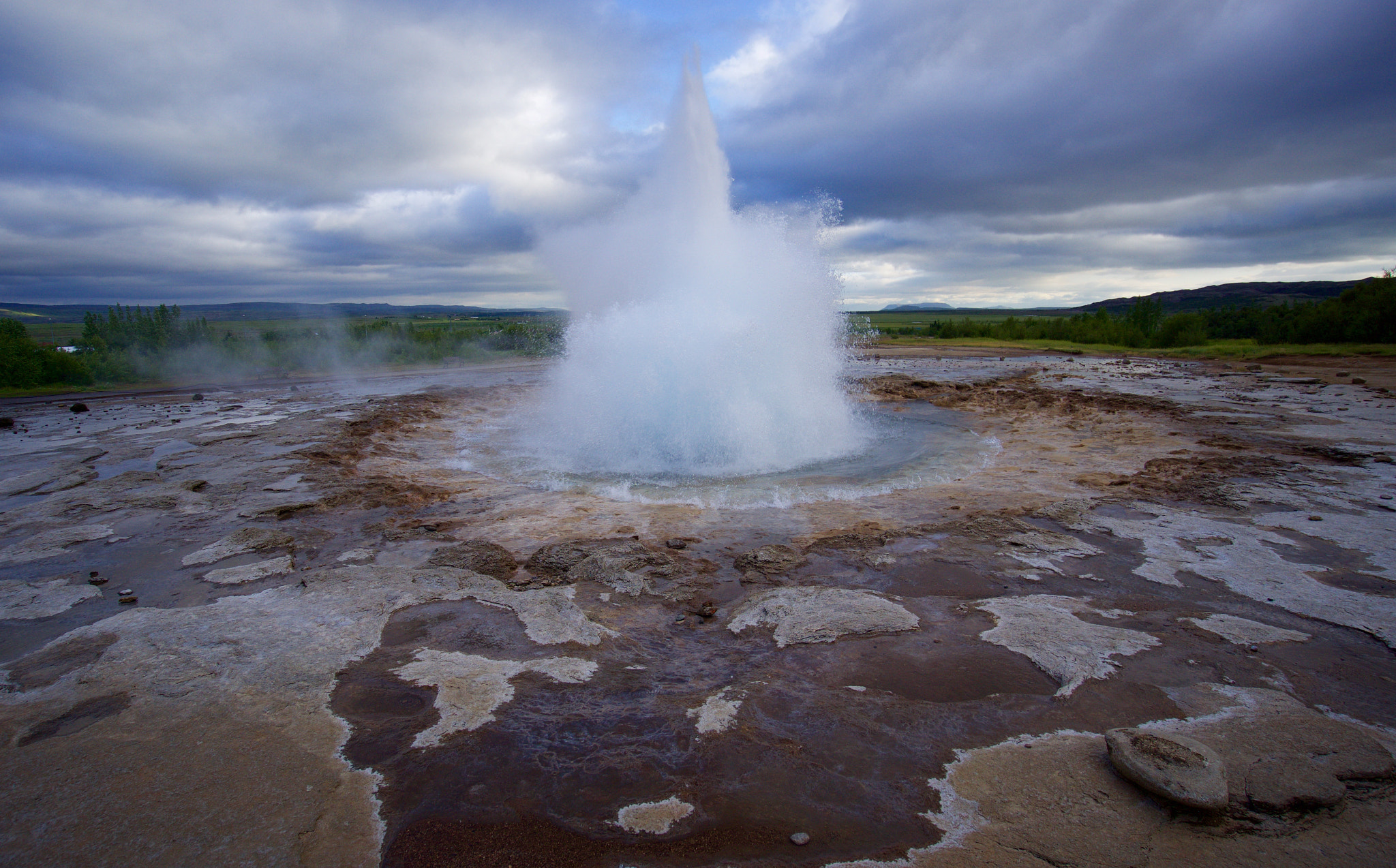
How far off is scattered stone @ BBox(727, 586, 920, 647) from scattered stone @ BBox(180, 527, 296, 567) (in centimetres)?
477

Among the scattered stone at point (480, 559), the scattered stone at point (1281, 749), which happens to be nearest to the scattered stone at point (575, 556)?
the scattered stone at point (480, 559)

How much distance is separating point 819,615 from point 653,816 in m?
2.10

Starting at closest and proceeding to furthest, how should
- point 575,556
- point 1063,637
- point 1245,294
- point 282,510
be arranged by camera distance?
point 1063,637, point 575,556, point 282,510, point 1245,294

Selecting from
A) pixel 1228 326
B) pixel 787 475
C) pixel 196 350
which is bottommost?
pixel 787 475

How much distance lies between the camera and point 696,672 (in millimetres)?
3762

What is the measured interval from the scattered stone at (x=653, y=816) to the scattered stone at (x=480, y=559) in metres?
2.90

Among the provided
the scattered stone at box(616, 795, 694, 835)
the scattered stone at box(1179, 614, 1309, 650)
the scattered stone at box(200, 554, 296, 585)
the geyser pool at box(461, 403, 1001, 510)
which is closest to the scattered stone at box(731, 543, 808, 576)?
the geyser pool at box(461, 403, 1001, 510)

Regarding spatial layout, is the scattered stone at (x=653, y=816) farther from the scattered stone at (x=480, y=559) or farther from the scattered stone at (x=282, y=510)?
the scattered stone at (x=282, y=510)

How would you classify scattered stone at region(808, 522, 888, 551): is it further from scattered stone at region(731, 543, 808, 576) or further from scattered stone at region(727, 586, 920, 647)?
scattered stone at region(727, 586, 920, 647)

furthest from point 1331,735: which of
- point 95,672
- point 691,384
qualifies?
point 691,384

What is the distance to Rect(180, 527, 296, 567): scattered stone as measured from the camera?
5.65 metres

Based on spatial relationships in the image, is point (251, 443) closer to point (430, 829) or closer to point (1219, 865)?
point (430, 829)

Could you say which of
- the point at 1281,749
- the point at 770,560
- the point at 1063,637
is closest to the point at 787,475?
the point at 770,560

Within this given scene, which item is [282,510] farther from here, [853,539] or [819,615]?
[853,539]
